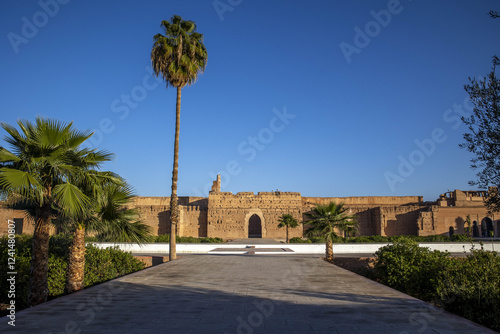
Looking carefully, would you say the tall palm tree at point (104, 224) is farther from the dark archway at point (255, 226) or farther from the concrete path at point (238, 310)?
the dark archway at point (255, 226)

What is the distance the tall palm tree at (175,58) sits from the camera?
1325 centimetres

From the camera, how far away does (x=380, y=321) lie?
14.5 feet

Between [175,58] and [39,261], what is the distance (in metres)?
9.21

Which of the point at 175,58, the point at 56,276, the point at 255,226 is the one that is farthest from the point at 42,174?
the point at 255,226

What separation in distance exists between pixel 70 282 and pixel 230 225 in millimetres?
31829

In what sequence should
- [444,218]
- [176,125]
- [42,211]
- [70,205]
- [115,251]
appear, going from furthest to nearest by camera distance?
[444,218] < [176,125] < [115,251] < [42,211] < [70,205]

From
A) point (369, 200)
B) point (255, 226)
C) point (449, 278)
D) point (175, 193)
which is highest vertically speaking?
point (369, 200)

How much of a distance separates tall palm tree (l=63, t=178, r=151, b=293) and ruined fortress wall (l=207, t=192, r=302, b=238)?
30394 millimetres

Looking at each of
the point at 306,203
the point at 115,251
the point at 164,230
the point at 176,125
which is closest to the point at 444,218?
the point at 306,203

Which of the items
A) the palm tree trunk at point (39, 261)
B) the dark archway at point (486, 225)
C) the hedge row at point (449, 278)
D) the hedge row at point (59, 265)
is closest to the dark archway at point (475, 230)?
the dark archway at point (486, 225)

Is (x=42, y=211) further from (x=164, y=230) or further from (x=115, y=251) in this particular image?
(x=164, y=230)

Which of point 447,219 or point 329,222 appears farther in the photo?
point 447,219

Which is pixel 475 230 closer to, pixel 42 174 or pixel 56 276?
pixel 56 276

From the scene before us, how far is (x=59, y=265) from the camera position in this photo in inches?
334
